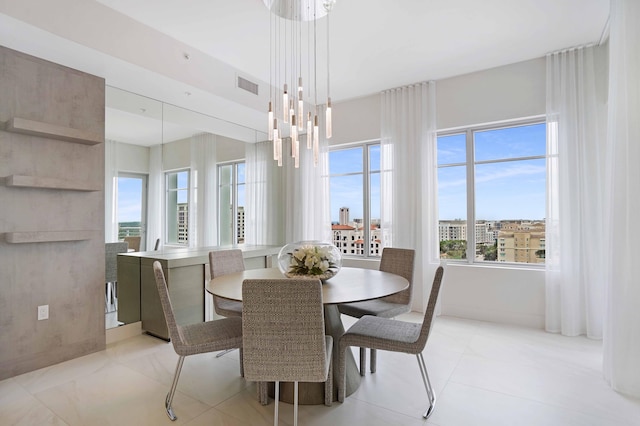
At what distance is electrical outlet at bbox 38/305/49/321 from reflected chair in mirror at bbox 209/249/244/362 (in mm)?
1397

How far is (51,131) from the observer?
2738 mm

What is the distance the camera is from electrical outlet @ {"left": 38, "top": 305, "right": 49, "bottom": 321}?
9.25ft

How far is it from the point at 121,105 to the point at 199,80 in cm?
83

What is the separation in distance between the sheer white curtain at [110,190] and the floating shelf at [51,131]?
0.22 m

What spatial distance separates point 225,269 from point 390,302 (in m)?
1.57

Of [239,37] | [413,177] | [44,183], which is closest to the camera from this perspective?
[44,183]

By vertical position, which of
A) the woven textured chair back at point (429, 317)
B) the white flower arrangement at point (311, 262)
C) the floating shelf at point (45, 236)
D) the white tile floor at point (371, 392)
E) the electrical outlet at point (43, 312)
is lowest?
the white tile floor at point (371, 392)

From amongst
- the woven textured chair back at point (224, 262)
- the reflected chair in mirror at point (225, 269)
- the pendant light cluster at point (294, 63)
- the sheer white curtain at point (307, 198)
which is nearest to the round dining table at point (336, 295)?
the reflected chair in mirror at point (225, 269)

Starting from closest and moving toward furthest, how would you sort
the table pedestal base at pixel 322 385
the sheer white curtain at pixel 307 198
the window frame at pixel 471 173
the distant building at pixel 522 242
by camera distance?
the table pedestal base at pixel 322 385, the distant building at pixel 522 242, the window frame at pixel 471 173, the sheer white curtain at pixel 307 198

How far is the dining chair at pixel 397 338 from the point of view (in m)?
2.06

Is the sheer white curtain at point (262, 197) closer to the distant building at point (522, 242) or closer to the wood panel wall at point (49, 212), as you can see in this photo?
the wood panel wall at point (49, 212)

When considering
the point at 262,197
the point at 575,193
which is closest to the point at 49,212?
the point at 262,197

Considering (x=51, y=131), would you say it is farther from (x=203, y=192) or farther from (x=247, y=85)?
(x=247, y=85)

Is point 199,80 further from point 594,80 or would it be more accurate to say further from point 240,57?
point 594,80
